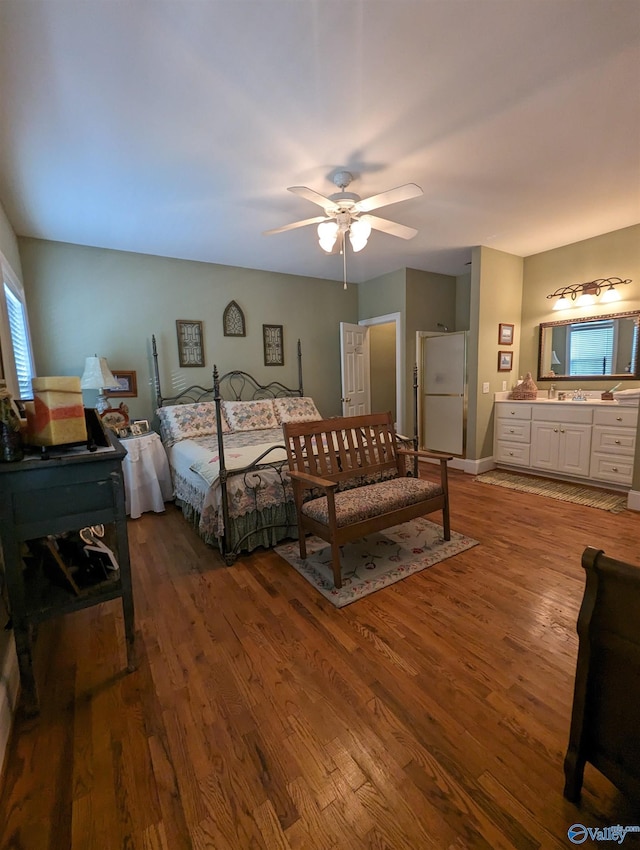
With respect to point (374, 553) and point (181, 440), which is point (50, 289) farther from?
point (374, 553)

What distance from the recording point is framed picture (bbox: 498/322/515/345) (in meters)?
4.50

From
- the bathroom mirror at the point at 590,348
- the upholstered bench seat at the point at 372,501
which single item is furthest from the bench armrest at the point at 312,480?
the bathroom mirror at the point at 590,348

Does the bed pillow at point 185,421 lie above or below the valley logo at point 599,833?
→ above

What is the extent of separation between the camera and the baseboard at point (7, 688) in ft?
4.25

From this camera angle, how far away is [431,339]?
511 cm

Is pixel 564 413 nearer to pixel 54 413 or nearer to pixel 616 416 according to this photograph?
Answer: pixel 616 416

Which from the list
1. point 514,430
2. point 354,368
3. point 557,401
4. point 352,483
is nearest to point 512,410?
point 514,430

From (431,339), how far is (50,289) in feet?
15.0

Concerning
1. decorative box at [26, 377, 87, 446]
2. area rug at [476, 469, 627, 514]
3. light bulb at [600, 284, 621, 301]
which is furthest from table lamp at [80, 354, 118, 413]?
light bulb at [600, 284, 621, 301]

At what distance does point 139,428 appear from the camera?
12.3 ft

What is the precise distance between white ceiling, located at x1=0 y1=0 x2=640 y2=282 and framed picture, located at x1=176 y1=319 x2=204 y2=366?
49.0 inches

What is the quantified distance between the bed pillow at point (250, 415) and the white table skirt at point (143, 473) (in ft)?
2.91

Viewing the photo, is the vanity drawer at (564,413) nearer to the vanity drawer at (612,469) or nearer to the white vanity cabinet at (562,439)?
the white vanity cabinet at (562,439)

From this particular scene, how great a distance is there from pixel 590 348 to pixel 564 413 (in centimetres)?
87
